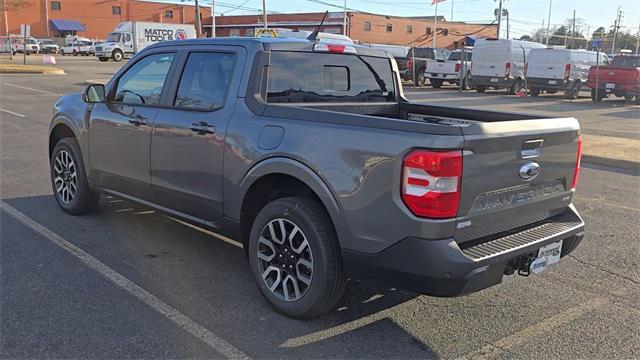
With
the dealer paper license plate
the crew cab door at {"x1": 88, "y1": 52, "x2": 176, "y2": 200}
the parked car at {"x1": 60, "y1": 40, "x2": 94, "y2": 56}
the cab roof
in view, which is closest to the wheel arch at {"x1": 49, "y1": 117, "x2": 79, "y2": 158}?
the crew cab door at {"x1": 88, "y1": 52, "x2": 176, "y2": 200}

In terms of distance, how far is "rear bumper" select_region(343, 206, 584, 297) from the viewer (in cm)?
308

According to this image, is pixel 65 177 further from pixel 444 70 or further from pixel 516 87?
pixel 444 70

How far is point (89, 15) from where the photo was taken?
259 feet

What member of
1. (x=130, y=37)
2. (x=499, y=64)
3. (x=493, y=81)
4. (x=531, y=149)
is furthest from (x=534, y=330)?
(x=130, y=37)

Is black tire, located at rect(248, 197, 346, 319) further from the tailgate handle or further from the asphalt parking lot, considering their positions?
the tailgate handle

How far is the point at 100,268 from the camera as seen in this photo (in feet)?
14.7

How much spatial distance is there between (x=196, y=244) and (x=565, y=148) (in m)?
3.17

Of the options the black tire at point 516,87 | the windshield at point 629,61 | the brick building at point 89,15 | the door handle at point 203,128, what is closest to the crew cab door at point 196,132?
the door handle at point 203,128

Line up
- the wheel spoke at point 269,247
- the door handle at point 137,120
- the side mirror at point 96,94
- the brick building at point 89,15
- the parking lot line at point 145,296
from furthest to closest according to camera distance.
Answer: the brick building at point 89,15 < the side mirror at point 96,94 < the door handle at point 137,120 < the wheel spoke at point 269,247 < the parking lot line at point 145,296

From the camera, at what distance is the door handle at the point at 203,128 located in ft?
13.8

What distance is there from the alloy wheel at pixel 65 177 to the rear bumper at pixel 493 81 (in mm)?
23746

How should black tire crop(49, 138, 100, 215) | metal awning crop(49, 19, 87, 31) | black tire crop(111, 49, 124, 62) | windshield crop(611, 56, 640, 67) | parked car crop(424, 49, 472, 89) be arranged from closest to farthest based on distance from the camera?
black tire crop(49, 138, 100, 215) → windshield crop(611, 56, 640, 67) → parked car crop(424, 49, 472, 89) → black tire crop(111, 49, 124, 62) → metal awning crop(49, 19, 87, 31)

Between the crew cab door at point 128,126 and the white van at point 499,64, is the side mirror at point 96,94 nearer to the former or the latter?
the crew cab door at point 128,126

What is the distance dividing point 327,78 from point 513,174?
1.82 m
